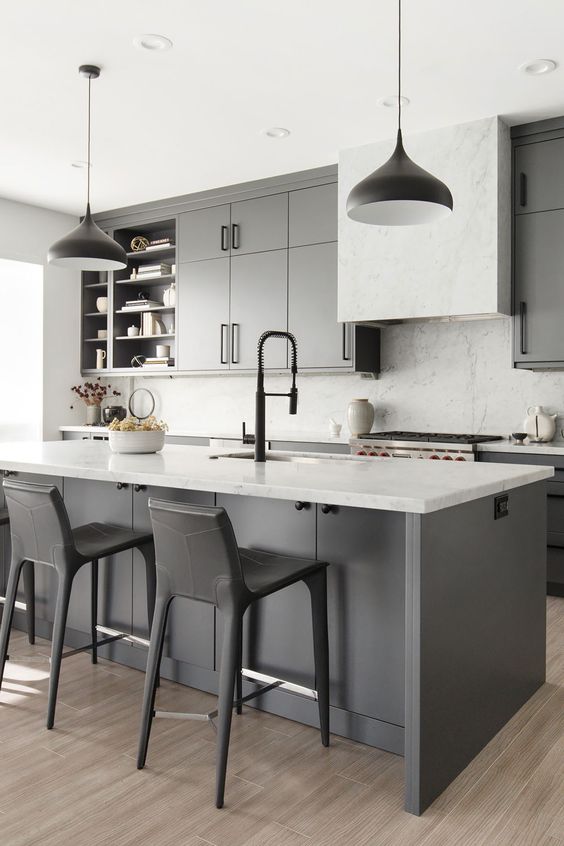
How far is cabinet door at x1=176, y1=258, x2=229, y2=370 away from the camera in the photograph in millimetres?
5574

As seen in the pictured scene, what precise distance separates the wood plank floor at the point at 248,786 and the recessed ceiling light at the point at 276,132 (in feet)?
10.7

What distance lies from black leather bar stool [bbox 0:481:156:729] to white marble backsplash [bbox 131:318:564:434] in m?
2.77

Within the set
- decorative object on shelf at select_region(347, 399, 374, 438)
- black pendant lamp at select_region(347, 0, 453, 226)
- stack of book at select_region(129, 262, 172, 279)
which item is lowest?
decorative object on shelf at select_region(347, 399, 374, 438)

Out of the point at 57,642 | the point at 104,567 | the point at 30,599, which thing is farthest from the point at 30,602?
the point at 57,642

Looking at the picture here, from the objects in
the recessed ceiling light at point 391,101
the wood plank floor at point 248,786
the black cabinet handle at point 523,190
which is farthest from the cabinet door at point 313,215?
the wood plank floor at point 248,786

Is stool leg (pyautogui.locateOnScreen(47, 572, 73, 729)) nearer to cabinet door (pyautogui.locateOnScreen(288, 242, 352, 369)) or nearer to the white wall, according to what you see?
cabinet door (pyautogui.locateOnScreen(288, 242, 352, 369))

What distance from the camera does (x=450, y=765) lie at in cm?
209

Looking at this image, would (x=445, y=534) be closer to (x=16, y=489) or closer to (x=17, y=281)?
(x=16, y=489)

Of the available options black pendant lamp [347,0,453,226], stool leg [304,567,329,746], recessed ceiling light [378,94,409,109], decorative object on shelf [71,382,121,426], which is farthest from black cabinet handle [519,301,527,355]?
decorative object on shelf [71,382,121,426]

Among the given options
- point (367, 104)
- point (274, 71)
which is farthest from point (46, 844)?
point (367, 104)

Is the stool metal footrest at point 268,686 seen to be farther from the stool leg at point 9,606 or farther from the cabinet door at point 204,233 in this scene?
the cabinet door at point 204,233

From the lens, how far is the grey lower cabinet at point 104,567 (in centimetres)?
297

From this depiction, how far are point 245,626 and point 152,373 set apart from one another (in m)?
3.76

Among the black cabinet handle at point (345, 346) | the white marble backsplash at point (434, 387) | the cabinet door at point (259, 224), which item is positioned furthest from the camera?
the cabinet door at point (259, 224)
